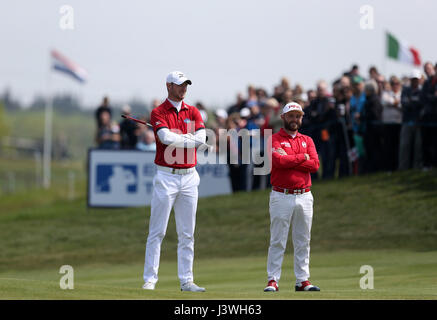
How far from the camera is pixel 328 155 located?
24594 mm

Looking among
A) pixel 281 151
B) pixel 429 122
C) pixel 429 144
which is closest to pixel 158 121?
pixel 281 151

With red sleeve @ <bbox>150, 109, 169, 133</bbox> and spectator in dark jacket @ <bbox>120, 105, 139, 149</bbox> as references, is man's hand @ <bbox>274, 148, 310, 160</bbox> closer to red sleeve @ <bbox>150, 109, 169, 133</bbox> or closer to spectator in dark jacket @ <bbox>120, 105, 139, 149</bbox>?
red sleeve @ <bbox>150, 109, 169, 133</bbox>

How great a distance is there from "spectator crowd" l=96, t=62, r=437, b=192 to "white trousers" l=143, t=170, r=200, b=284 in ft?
34.0

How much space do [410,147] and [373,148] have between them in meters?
1.12

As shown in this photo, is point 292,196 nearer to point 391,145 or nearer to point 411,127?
point 411,127

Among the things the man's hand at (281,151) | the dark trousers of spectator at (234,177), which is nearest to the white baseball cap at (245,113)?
the dark trousers of spectator at (234,177)

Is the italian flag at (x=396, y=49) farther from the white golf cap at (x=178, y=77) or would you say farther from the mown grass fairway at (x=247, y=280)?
the white golf cap at (x=178, y=77)

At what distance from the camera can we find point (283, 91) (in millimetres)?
25688

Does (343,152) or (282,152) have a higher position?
(343,152)

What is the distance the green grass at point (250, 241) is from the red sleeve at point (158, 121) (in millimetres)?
3319

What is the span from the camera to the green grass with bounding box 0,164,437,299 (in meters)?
16.5

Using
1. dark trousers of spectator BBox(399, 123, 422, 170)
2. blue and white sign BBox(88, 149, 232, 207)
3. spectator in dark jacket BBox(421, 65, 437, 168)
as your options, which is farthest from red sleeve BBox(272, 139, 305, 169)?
blue and white sign BBox(88, 149, 232, 207)

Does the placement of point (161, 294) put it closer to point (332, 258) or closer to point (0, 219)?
point (332, 258)
